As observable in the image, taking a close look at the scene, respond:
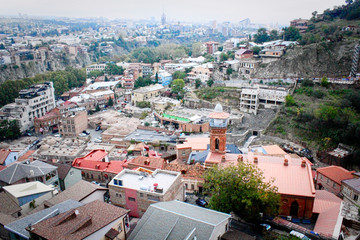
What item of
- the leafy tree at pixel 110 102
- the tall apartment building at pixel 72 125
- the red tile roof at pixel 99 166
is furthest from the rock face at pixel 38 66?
the red tile roof at pixel 99 166

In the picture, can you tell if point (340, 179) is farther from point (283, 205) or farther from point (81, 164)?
point (81, 164)

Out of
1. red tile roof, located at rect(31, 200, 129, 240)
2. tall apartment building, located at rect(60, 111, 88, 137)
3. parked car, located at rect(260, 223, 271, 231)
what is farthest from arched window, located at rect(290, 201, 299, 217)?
tall apartment building, located at rect(60, 111, 88, 137)

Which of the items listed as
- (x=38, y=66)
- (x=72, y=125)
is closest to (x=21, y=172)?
(x=72, y=125)

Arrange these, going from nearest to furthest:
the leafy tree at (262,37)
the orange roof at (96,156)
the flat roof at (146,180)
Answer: the flat roof at (146,180) < the orange roof at (96,156) < the leafy tree at (262,37)

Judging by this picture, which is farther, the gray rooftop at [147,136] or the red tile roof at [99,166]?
the gray rooftop at [147,136]

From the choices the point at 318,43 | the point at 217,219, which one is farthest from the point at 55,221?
the point at 318,43

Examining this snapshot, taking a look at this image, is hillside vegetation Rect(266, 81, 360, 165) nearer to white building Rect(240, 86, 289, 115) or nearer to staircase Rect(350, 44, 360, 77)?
white building Rect(240, 86, 289, 115)

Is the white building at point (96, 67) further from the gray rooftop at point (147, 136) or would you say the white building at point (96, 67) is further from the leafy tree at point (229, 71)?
the gray rooftop at point (147, 136)
